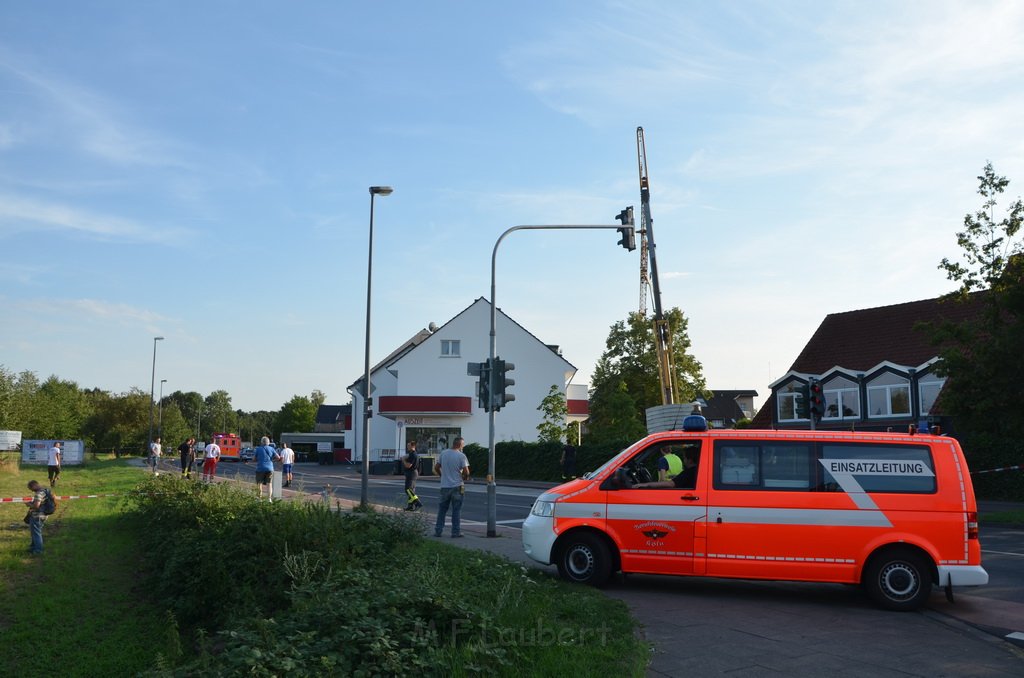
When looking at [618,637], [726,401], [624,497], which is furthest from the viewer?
[726,401]

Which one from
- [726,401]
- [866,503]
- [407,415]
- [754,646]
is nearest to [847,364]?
[407,415]

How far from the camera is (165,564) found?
44.5 ft

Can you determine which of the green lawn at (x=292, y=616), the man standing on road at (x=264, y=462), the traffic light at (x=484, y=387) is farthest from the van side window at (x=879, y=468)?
the man standing on road at (x=264, y=462)

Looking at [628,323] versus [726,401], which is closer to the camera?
[628,323]

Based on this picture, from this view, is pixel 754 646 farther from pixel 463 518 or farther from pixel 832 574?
pixel 463 518

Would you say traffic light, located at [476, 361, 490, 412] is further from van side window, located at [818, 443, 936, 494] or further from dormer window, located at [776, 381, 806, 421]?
dormer window, located at [776, 381, 806, 421]

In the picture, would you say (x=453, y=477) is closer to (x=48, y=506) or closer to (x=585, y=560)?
(x=585, y=560)

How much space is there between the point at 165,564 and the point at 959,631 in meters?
10.7

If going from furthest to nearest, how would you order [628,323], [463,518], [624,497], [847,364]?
[628,323], [847,364], [463,518], [624,497]

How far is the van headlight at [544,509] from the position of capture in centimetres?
1079

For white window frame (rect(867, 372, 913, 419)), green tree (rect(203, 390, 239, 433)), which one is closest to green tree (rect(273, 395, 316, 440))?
green tree (rect(203, 390, 239, 433))

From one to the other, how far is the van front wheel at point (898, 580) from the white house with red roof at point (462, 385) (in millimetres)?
47073

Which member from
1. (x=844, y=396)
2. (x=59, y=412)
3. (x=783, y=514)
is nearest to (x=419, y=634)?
(x=783, y=514)

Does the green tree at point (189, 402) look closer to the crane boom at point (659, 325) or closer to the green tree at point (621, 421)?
the green tree at point (621, 421)
